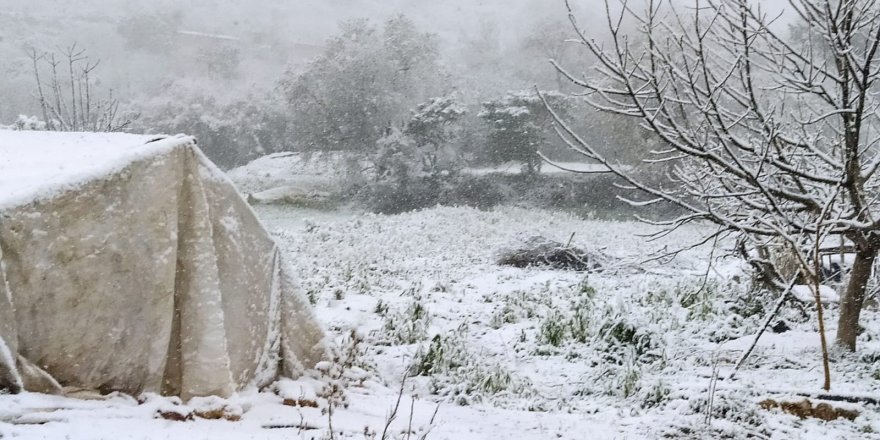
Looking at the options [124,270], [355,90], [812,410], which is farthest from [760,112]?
[355,90]

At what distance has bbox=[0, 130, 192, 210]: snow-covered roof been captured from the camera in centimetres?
300

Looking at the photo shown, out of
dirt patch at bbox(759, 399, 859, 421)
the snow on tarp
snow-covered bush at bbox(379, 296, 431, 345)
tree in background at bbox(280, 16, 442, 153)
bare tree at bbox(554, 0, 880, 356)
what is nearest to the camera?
the snow on tarp

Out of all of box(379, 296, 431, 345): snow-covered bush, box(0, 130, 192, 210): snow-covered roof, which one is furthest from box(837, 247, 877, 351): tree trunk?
box(0, 130, 192, 210): snow-covered roof

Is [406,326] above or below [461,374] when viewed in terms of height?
above

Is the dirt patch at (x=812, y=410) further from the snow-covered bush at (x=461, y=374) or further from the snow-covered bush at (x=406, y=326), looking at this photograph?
the snow-covered bush at (x=406, y=326)

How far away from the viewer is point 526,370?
19.5 feet

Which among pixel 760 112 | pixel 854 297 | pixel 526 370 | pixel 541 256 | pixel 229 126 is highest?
pixel 229 126

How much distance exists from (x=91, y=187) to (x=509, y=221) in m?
16.3

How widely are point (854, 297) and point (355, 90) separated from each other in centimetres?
2593

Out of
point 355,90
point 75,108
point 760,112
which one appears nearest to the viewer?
point 760,112

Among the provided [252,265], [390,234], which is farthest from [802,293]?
[390,234]

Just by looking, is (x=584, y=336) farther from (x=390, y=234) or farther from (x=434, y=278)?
(x=390, y=234)

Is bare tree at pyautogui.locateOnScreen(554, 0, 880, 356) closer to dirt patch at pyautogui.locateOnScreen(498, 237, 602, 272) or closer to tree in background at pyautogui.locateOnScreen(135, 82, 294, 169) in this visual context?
dirt patch at pyautogui.locateOnScreen(498, 237, 602, 272)

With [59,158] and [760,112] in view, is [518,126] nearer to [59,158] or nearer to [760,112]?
[760,112]
